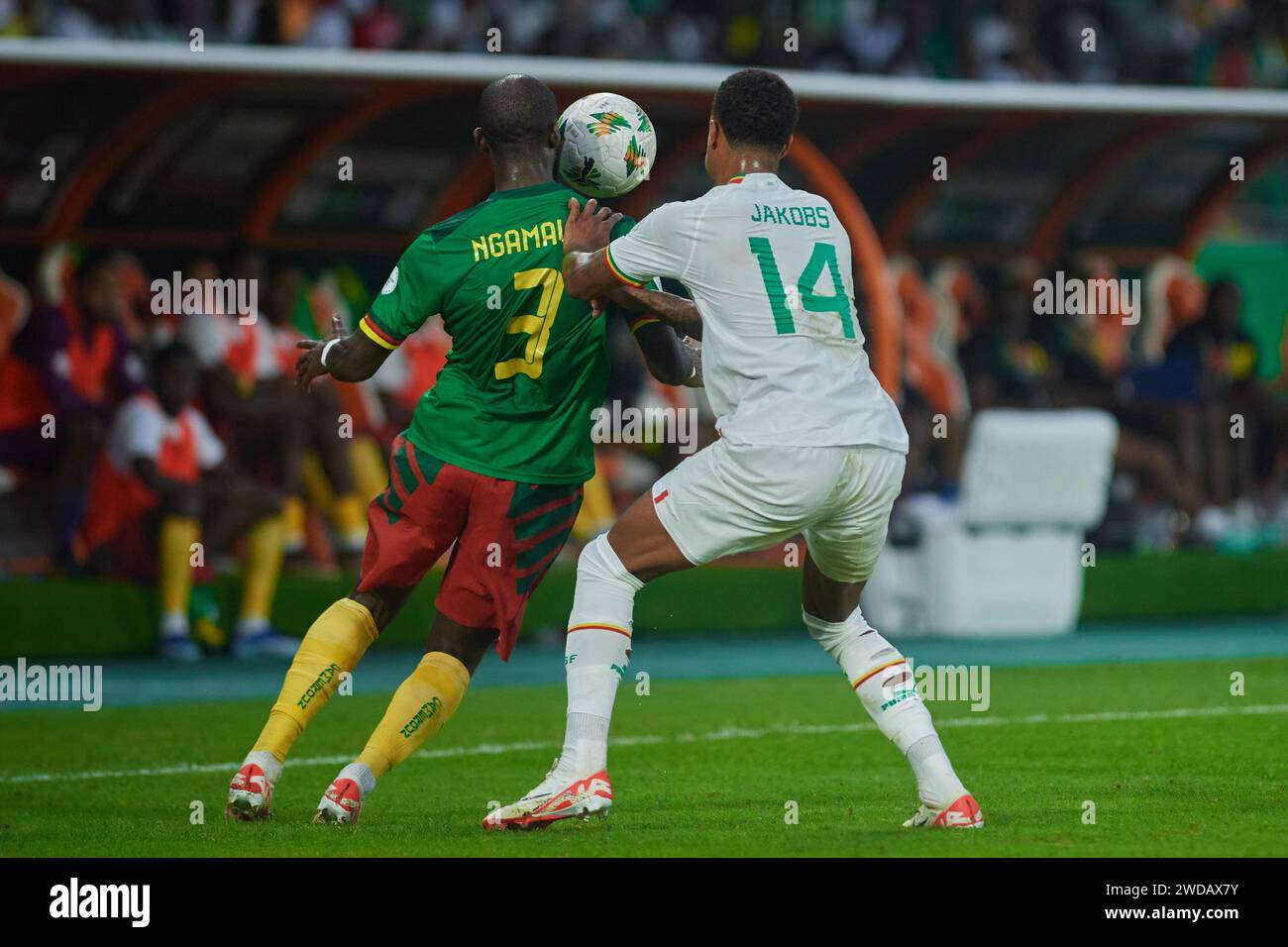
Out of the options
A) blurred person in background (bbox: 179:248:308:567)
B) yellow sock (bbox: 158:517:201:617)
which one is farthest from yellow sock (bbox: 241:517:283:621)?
blurred person in background (bbox: 179:248:308:567)

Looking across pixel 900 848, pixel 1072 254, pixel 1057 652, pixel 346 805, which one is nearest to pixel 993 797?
pixel 900 848

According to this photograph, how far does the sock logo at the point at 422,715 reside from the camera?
21.2 ft

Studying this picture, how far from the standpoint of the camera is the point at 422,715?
21.3ft

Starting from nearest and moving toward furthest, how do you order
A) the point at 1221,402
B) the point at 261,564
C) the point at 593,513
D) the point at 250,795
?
1. the point at 250,795
2. the point at 261,564
3. the point at 593,513
4. the point at 1221,402

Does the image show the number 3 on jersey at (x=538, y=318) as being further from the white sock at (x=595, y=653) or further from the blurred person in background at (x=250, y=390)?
the blurred person in background at (x=250, y=390)

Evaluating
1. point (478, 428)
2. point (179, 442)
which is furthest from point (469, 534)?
point (179, 442)

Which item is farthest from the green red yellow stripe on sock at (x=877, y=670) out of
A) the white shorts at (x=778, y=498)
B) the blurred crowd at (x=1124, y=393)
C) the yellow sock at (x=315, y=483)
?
the blurred crowd at (x=1124, y=393)

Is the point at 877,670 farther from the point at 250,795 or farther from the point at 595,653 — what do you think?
the point at 250,795

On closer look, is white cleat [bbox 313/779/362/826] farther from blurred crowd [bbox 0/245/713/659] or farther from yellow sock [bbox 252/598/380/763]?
blurred crowd [bbox 0/245/713/659]

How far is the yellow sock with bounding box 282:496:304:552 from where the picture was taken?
1293 cm

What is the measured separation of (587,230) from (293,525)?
7106mm

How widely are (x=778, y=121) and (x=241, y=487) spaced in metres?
7.05

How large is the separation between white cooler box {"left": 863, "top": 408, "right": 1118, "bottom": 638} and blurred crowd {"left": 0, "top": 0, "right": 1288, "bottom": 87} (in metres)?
4.65

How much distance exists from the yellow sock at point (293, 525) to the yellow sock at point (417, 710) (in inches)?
250
